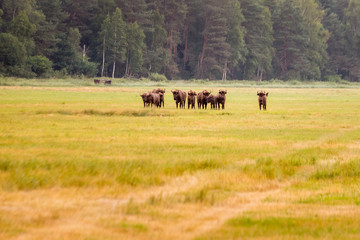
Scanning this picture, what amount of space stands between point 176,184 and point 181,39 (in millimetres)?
95901

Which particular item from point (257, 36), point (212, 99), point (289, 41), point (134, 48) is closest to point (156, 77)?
point (134, 48)

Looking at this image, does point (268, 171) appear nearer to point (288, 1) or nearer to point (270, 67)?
point (270, 67)

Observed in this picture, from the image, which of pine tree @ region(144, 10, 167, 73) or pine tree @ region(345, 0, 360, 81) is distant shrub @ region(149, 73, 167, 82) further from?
pine tree @ region(345, 0, 360, 81)

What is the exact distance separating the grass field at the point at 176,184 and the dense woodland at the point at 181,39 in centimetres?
5476

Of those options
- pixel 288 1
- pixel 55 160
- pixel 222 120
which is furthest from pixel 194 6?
pixel 55 160

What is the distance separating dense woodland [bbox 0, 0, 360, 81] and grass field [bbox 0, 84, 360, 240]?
54.8 meters

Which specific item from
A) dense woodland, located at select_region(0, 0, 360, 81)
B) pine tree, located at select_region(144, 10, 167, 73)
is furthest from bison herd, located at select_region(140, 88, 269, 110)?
pine tree, located at select_region(144, 10, 167, 73)

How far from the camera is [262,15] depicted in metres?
112

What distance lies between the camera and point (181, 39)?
351 feet

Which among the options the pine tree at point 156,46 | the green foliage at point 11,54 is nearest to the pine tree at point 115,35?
the pine tree at point 156,46

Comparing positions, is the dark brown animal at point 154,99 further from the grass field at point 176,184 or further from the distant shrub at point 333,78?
the distant shrub at point 333,78

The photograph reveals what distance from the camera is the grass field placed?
9047mm

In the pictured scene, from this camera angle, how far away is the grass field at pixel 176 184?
9047 mm

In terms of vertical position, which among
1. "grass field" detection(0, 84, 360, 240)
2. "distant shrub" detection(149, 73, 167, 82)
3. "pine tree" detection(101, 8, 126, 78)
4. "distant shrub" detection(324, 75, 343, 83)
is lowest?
"grass field" detection(0, 84, 360, 240)
